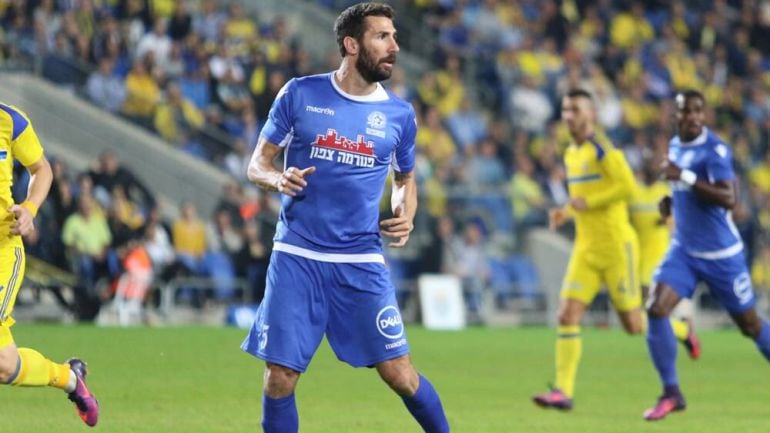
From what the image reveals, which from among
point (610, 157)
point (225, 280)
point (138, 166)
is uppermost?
point (610, 157)

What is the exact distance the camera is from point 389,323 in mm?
7938

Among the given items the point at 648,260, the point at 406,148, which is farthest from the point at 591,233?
the point at 406,148

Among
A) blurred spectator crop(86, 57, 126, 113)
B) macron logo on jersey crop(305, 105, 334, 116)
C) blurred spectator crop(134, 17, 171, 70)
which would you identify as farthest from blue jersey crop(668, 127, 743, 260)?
blurred spectator crop(134, 17, 171, 70)

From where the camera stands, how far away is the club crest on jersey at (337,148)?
7902 mm

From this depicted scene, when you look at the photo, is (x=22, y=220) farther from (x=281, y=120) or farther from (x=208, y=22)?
(x=208, y=22)

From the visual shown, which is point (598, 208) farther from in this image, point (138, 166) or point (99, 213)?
point (138, 166)

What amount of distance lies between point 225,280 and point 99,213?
232 centimetres

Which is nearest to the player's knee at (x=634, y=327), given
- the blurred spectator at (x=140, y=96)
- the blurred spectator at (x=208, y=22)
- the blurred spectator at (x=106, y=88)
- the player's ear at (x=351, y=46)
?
the player's ear at (x=351, y=46)

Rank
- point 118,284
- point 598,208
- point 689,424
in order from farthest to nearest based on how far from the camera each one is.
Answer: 1. point 118,284
2. point 598,208
3. point 689,424

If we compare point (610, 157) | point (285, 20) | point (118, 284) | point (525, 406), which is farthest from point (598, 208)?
point (285, 20)

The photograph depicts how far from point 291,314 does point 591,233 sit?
18.4ft

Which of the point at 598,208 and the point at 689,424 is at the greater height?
the point at 598,208

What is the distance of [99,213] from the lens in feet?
68.6

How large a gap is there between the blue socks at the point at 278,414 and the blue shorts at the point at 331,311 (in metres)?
0.19
